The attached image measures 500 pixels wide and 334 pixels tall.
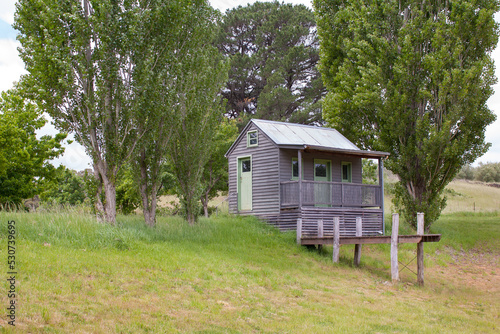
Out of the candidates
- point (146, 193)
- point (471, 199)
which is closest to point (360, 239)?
point (146, 193)

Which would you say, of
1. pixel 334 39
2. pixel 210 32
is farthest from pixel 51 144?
pixel 334 39

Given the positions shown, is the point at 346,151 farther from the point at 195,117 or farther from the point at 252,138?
the point at 195,117

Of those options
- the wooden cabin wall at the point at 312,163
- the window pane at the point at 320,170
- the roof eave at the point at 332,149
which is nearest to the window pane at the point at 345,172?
the wooden cabin wall at the point at 312,163

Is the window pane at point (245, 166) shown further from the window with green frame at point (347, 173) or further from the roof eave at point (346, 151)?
the window with green frame at point (347, 173)

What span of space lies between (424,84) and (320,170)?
6.38m

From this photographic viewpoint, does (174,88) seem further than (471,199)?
No

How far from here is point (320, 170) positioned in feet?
68.5

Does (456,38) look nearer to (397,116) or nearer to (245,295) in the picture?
(397,116)

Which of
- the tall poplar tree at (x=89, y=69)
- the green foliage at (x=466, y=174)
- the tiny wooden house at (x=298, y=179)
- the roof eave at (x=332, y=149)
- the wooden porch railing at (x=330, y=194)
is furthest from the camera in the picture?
the green foliage at (x=466, y=174)

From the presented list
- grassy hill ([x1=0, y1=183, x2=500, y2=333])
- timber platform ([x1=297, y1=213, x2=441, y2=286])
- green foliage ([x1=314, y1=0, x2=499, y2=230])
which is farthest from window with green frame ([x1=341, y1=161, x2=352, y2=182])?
grassy hill ([x1=0, y1=183, x2=500, y2=333])

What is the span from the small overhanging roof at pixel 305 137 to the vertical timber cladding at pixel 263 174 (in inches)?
13.7

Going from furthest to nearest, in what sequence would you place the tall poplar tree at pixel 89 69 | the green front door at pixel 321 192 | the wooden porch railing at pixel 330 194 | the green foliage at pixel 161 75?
the green front door at pixel 321 192
the wooden porch railing at pixel 330 194
the green foliage at pixel 161 75
the tall poplar tree at pixel 89 69

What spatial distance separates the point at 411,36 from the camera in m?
21.9

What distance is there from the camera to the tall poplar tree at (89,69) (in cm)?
1366
